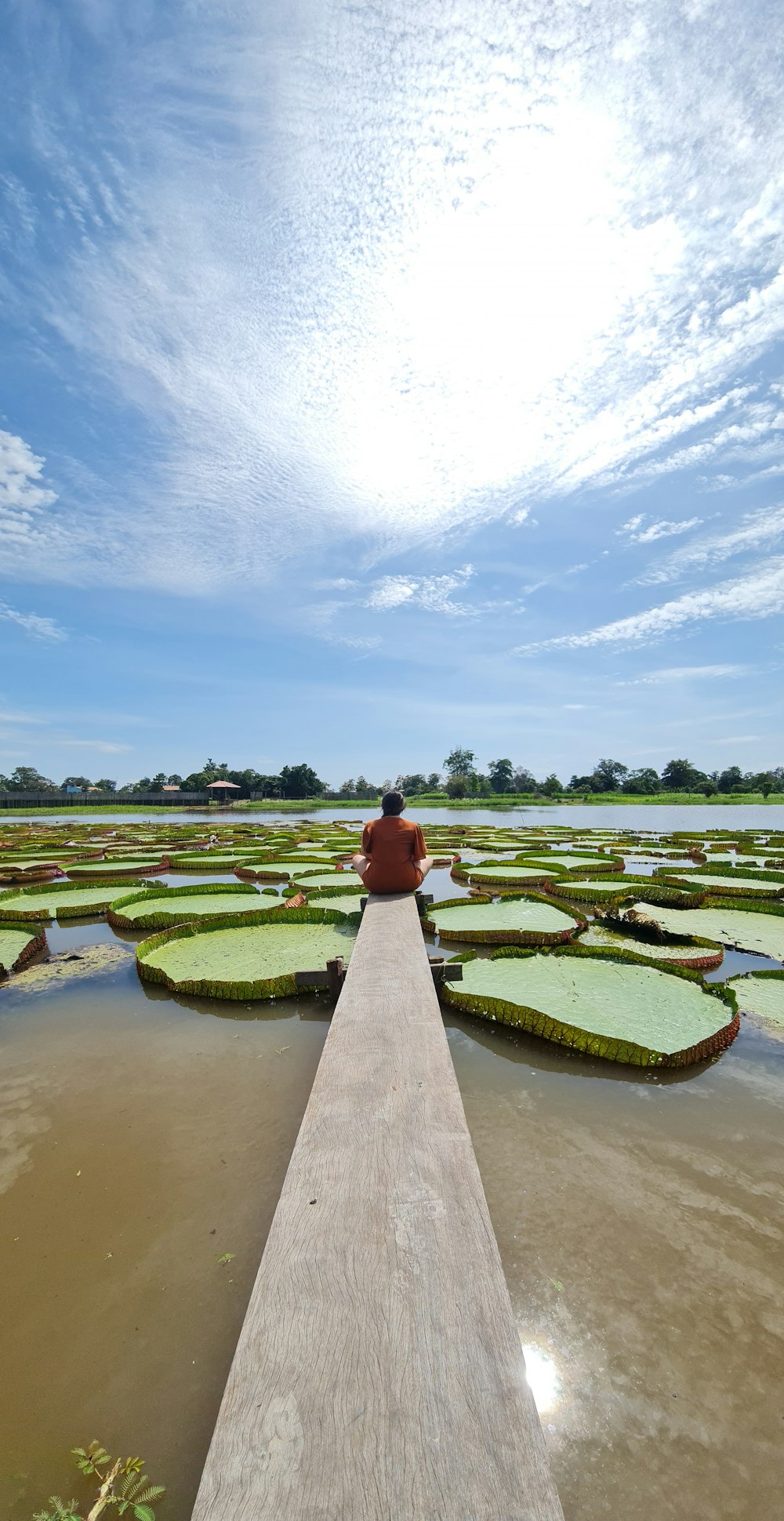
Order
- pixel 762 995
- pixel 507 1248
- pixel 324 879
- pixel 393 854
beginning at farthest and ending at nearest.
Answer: pixel 324 879 < pixel 393 854 < pixel 762 995 < pixel 507 1248

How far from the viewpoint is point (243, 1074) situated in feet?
12.5

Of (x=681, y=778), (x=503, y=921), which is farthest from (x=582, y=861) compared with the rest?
(x=681, y=778)

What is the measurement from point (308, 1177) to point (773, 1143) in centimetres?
257

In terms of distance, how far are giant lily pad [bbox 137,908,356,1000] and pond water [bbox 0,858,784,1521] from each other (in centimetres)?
79

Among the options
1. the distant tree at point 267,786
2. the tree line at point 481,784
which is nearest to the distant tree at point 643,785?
the tree line at point 481,784

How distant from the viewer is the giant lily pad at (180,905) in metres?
7.43

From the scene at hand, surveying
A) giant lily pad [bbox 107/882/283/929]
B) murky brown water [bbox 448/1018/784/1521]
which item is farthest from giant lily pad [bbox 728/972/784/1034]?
giant lily pad [bbox 107/882/283/929]

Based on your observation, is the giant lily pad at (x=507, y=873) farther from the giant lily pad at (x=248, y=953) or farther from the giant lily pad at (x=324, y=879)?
the giant lily pad at (x=248, y=953)

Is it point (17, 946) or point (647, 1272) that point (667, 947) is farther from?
point (17, 946)

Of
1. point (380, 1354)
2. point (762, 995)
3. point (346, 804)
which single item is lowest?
point (762, 995)

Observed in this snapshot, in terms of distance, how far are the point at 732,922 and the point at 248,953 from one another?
18.9 ft

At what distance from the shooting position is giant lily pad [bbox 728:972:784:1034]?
14.6 feet

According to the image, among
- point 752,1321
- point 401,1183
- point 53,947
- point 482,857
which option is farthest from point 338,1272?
point 482,857

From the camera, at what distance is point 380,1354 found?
136cm
